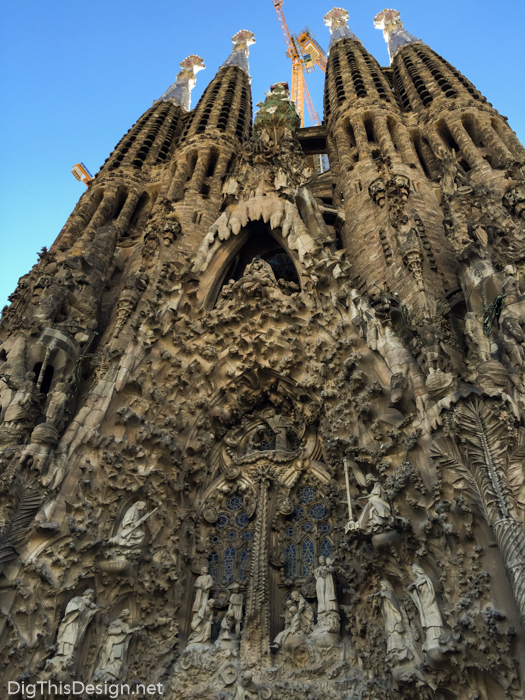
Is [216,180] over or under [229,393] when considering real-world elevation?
over

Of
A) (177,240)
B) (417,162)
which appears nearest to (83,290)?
(177,240)

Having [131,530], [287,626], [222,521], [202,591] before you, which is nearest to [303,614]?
[287,626]

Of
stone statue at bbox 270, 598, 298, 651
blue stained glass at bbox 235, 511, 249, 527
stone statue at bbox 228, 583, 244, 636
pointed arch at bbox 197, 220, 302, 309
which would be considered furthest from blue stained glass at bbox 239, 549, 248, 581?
pointed arch at bbox 197, 220, 302, 309

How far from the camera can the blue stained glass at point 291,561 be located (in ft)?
26.4

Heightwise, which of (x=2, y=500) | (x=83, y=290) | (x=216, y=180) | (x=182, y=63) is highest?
(x=182, y=63)

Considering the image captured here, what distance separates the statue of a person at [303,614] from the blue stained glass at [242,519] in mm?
1574

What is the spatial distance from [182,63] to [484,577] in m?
30.6

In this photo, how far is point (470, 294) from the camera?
8375 millimetres

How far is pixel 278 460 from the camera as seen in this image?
9.07 metres

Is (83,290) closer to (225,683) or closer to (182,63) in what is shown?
(225,683)

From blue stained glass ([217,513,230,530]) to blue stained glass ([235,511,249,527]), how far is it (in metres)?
0.14

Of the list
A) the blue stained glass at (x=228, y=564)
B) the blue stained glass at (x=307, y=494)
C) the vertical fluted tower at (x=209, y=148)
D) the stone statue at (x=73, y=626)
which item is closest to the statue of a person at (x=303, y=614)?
the blue stained glass at (x=228, y=564)

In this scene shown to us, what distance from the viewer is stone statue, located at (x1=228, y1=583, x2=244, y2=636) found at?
742 cm

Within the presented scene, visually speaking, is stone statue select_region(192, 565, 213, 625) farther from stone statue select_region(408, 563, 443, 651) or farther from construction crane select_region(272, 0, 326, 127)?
construction crane select_region(272, 0, 326, 127)
